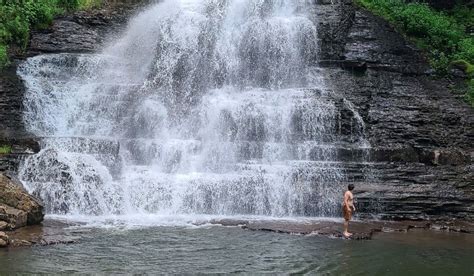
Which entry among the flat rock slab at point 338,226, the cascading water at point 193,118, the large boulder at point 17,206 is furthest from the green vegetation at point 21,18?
the flat rock slab at point 338,226

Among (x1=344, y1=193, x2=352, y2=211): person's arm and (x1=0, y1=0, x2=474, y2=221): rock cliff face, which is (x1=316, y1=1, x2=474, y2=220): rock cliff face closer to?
(x1=0, y1=0, x2=474, y2=221): rock cliff face

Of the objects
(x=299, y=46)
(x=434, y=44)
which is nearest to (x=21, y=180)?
(x=299, y=46)

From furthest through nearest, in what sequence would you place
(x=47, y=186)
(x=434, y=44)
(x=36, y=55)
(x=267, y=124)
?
(x=434, y=44), (x=36, y=55), (x=267, y=124), (x=47, y=186)

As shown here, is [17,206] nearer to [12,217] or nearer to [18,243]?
[12,217]

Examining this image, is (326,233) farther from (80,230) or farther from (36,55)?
(36,55)

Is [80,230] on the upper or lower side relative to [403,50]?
lower

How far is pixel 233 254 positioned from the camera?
11320 millimetres

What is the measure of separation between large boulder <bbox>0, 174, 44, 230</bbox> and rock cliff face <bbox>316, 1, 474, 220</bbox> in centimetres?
987

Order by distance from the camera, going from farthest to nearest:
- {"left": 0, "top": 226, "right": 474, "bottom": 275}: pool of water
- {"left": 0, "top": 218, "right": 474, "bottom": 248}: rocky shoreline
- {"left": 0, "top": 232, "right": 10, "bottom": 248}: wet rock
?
{"left": 0, "top": 218, "right": 474, "bottom": 248}: rocky shoreline → {"left": 0, "top": 232, "right": 10, "bottom": 248}: wet rock → {"left": 0, "top": 226, "right": 474, "bottom": 275}: pool of water

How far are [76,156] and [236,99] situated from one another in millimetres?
7484

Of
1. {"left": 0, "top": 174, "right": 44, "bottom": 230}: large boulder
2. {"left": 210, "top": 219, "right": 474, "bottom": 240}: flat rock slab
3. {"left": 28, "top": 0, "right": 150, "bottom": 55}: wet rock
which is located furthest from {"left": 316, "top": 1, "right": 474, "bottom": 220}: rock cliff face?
{"left": 28, "top": 0, "right": 150, "bottom": 55}: wet rock

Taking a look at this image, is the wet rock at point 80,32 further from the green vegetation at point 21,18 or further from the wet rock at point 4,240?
the wet rock at point 4,240

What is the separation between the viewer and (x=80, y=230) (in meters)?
13.4

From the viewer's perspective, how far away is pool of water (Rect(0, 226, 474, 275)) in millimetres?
10117
